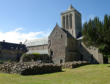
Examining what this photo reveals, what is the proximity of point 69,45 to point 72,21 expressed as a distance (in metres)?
11.1

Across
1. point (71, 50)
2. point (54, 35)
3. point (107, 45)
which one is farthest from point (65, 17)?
point (107, 45)

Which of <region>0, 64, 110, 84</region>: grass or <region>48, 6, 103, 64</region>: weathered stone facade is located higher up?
<region>48, 6, 103, 64</region>: weathered stone facade

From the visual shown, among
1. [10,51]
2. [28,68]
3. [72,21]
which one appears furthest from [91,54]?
[10,51]

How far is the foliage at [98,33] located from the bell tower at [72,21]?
771 inches

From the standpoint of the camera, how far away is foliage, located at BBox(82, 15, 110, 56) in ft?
88.4

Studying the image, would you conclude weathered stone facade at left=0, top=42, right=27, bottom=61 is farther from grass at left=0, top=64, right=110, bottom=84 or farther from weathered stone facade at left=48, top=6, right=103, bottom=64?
grass at left=0, top=64, right=110, bottom=84

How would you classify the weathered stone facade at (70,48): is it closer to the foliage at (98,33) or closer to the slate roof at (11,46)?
the foliage at (98,33)

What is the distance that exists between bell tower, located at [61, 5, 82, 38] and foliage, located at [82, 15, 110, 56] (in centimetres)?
1959

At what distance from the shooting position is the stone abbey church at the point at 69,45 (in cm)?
4331

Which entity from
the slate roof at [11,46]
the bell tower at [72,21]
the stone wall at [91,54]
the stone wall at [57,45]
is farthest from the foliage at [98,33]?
the slate roof at [11,46]

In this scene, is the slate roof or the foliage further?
the slate roof

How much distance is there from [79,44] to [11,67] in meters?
31.0

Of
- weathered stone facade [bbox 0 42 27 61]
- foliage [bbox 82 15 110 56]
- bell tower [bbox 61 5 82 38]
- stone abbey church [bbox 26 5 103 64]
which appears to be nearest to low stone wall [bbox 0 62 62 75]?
foliage [bbox 82 15 110 56]

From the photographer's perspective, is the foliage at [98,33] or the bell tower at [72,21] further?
the bell tower at [72,21]
